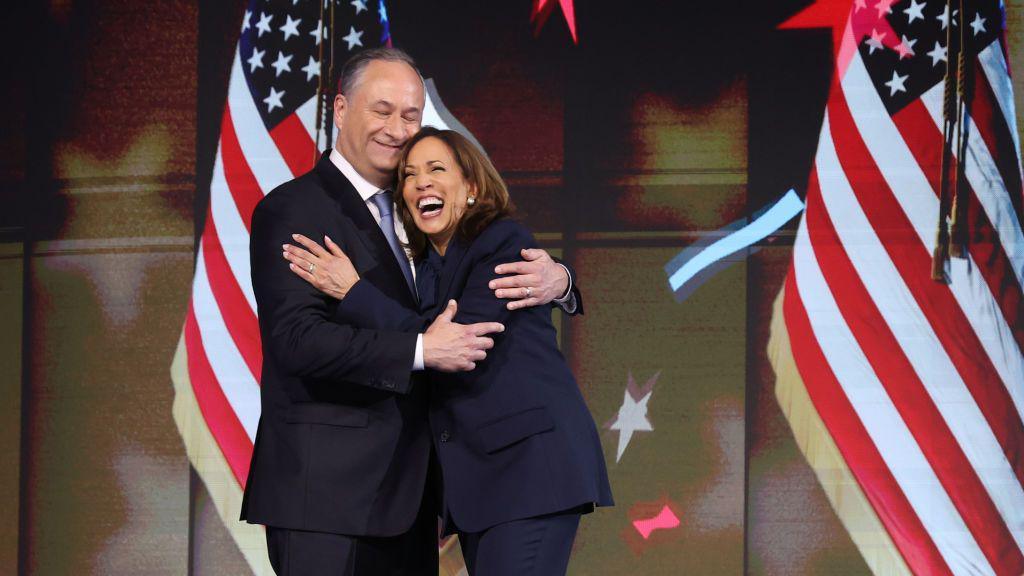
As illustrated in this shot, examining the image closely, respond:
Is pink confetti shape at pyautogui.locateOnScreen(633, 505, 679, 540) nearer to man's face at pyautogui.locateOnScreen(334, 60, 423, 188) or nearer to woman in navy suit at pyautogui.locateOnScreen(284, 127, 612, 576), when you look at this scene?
woman in navy suit at pyautogui.locateOnScreen(284, 127, 612, 576)

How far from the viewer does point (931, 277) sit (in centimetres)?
361

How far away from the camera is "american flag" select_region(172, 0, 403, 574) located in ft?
12.2

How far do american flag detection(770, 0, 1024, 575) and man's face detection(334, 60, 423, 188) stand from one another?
67.4 inches

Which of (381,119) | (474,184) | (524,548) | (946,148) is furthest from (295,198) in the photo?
(946,148)

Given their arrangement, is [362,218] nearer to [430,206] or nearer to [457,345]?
[430,206]

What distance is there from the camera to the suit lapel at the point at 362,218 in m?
2.22

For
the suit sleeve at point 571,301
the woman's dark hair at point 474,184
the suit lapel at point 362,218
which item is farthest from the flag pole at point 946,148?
the suit lapel at point 362,218

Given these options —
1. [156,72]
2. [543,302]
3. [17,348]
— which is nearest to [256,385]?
[17,348]

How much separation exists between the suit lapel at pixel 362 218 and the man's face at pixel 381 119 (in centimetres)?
8

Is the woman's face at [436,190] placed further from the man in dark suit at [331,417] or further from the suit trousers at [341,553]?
the suit trousers at [341,553]

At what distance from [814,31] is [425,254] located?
2.01m

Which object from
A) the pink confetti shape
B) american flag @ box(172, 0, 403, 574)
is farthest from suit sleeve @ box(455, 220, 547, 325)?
american flag @ box(172, 0, 403, 574)

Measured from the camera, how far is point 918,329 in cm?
361

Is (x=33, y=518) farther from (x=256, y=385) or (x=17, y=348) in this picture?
(x=256, y=385)
